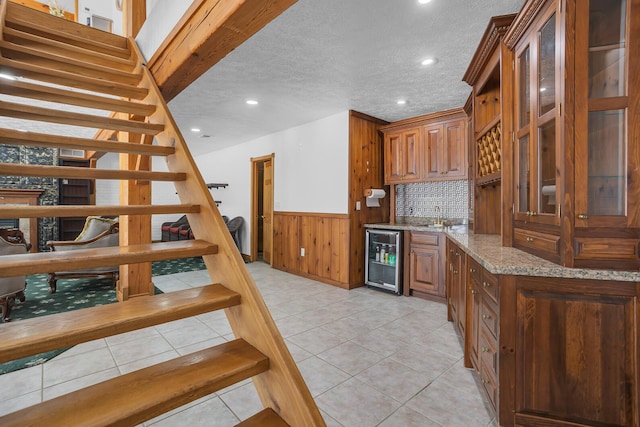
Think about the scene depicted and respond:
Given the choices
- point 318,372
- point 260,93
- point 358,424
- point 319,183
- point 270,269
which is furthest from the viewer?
point 270,269

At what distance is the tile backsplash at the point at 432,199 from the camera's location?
168 inches

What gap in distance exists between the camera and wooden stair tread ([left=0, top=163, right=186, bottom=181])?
1523 millimetres

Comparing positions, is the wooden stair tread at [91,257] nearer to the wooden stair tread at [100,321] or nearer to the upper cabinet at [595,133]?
the wooden stair tread at [100,321]

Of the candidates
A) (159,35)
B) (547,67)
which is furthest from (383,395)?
(159,35)

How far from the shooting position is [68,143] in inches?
72.6

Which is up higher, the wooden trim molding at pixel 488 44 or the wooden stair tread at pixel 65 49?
the wooden stair tread at pixel 65 49

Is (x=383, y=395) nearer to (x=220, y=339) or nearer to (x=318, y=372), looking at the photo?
(x=318, y=372)

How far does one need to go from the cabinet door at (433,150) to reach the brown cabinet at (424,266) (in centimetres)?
84

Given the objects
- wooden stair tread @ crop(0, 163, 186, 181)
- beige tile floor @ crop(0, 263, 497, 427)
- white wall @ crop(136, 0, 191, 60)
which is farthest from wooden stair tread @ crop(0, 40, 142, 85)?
beige tile floor @ crop(0, 263, 497, 427)

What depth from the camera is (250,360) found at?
125 centimetres

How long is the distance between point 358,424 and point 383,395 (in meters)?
0.32

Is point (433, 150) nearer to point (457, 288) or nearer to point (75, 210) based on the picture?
point (457, 288)

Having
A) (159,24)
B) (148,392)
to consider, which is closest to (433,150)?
(159,24)

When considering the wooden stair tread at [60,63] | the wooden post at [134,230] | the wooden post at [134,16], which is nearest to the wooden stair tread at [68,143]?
the wooden stair tread at [60,63]
